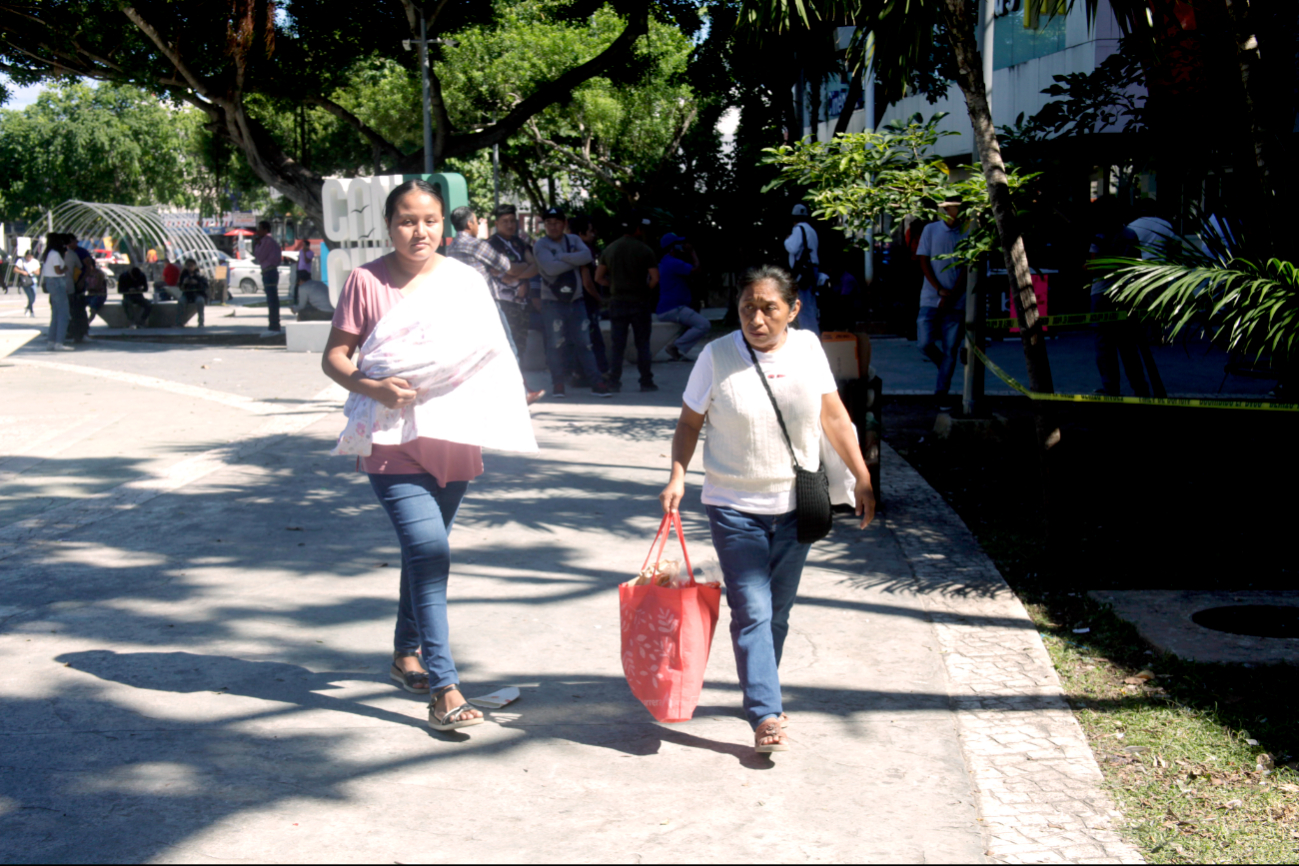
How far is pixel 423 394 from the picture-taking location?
4.16 meters

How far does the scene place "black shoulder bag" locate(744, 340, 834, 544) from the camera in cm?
393

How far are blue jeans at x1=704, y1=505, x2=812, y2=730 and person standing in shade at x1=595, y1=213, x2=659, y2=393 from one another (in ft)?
27.1

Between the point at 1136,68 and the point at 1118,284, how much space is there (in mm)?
4215

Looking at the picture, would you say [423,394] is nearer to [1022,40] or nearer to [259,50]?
[259,50]

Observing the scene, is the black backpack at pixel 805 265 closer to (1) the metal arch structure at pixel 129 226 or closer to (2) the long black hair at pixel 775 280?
A: (2) the long black hair at pixel 775 280

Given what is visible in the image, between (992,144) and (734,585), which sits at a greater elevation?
(992,144)

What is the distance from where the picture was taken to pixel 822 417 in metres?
4.06

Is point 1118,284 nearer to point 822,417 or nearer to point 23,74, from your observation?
point 822,417

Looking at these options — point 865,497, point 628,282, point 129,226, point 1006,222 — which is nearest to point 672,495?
point 865,497

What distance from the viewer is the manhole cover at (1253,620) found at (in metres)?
5.01

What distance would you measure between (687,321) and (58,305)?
31.5 feet

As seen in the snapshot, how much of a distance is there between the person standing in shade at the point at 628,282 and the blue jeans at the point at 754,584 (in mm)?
8273

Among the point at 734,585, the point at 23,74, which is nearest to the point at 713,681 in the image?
the point at 734,585

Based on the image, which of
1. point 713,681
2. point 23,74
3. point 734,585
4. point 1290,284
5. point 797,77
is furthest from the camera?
point 797,77
